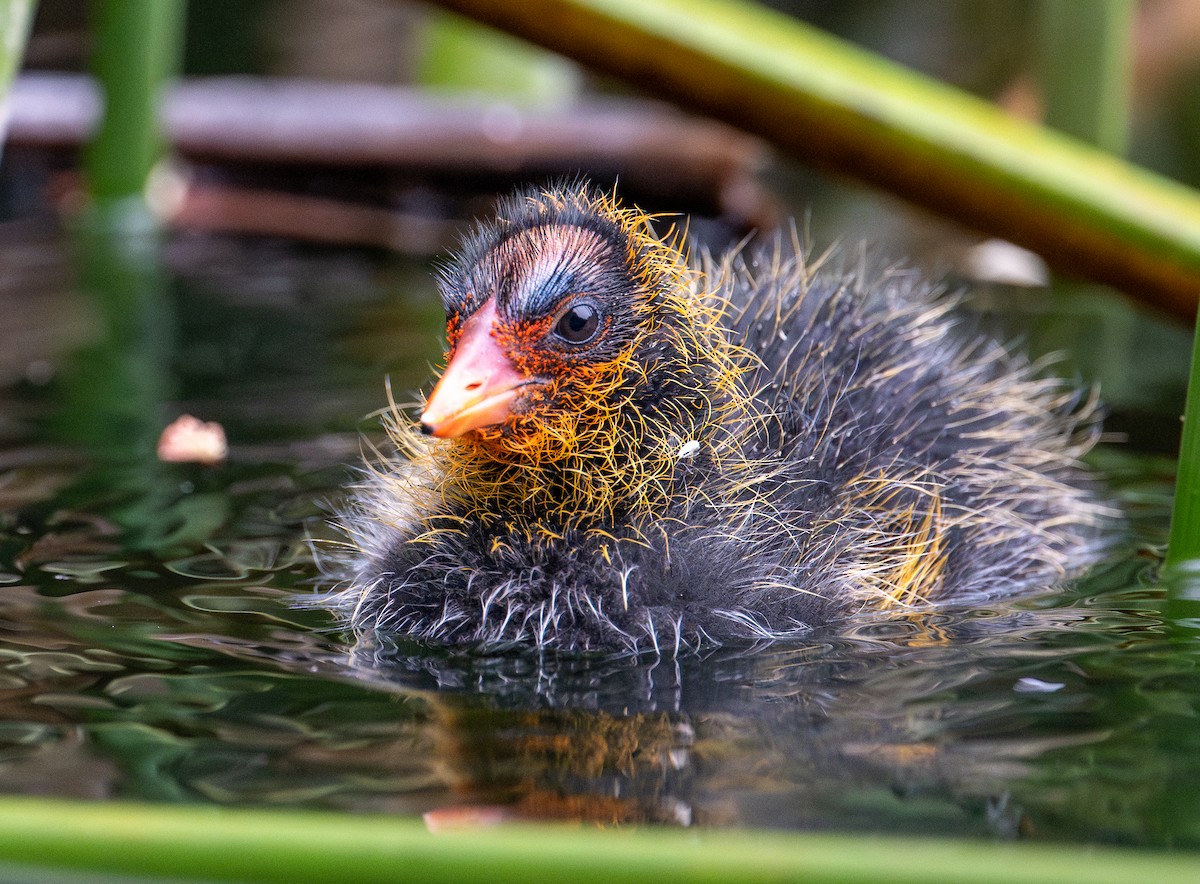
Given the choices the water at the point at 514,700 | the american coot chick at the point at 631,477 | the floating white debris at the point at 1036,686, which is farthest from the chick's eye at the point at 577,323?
the floating white debris at the point at 1036,686

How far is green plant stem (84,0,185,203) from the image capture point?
626 cm

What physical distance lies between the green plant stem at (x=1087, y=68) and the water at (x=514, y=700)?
6.22 ft

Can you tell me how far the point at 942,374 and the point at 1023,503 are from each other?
1.16ft

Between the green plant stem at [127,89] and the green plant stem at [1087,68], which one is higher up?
the green plant stem at [127,89]

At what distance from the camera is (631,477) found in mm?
2908

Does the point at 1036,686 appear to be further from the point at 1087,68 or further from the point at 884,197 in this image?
the point at 1087,68

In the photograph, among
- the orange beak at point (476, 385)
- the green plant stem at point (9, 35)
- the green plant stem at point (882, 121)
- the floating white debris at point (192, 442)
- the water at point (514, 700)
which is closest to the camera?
the water at point (514, 700)

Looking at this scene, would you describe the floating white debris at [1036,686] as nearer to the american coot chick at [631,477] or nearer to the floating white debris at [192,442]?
the american coot chick at [631,477]

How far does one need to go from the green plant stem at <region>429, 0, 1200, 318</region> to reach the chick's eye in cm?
109

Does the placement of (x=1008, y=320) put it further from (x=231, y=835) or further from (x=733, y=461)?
(x=231, y=835)

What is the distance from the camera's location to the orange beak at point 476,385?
2.67 m

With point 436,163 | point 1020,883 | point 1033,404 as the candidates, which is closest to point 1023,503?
point 1033,404

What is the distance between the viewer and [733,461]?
9.81ft

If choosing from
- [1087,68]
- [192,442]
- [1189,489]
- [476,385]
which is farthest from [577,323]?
[1087,68]
